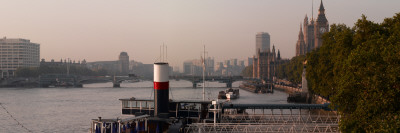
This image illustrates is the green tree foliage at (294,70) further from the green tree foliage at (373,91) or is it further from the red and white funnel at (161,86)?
the green tree foliage at (373,91)

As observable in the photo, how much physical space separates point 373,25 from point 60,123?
126 ft

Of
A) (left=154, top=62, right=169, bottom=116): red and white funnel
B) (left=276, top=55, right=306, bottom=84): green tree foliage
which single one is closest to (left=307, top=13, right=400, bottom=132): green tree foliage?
(left=154, top=62, right=169, bottom=116): red and white funnel

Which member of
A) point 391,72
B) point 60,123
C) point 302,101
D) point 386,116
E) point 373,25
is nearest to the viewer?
point 386,116

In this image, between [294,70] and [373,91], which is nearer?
[373,91]

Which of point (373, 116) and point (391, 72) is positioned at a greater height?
point (391, 72)

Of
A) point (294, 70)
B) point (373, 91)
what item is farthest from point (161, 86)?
point (294, 70)

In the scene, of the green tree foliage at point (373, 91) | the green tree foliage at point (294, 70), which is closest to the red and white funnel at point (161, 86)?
the green tree foliage at point (373, 91)

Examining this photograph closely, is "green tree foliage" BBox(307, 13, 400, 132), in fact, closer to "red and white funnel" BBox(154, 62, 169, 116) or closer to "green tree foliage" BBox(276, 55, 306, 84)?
"red and white funnel" BBox(154, 62, 169, 116)

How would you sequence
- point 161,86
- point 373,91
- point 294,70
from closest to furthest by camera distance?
1. point 373,91
2. point 161,86
3. point 294,70

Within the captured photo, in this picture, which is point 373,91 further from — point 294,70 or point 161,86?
point 294,70

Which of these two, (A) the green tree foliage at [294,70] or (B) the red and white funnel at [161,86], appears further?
(A) the green tree foliage at [294,70]

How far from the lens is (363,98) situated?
2044cm

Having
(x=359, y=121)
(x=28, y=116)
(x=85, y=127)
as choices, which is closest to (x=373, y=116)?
(x=359, y=121)

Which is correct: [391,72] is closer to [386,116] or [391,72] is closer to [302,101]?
[386,116]
